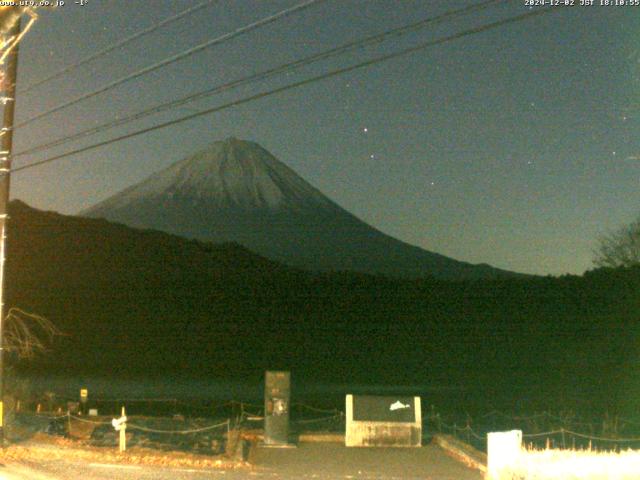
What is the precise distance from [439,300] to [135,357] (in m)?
36.3

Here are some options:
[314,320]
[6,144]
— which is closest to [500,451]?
[6,144]

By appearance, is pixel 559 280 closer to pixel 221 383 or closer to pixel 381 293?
pixel 381 293

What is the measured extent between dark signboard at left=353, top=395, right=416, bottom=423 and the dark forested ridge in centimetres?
3095

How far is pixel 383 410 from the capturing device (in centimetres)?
2275

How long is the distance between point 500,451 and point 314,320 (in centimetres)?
7425

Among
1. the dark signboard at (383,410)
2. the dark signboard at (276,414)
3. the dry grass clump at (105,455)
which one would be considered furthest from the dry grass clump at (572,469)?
the dark signboard at (276,414)


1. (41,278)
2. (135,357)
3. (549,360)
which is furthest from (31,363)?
(549,360)

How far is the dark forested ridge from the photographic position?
66562mm

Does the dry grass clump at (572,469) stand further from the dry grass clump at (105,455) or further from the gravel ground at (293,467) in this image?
the dry grass clump at (105,455)

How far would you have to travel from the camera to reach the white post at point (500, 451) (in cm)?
1503

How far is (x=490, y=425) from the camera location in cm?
3822

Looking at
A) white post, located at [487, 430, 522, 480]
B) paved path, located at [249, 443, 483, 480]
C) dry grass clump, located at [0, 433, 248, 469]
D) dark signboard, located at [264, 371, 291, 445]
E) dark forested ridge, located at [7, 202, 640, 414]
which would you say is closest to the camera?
white post, located at [487, 430, 522, 480]

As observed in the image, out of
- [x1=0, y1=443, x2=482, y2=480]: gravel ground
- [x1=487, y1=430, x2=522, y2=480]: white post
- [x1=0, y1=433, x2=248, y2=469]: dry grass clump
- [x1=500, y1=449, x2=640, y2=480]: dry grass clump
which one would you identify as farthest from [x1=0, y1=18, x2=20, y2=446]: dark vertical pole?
[x1=500, y1=449, x2=640, y2=480]: dry grass clump

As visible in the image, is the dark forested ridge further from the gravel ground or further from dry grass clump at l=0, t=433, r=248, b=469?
dry grass clump at l=0, t=433, r=248, b=469
